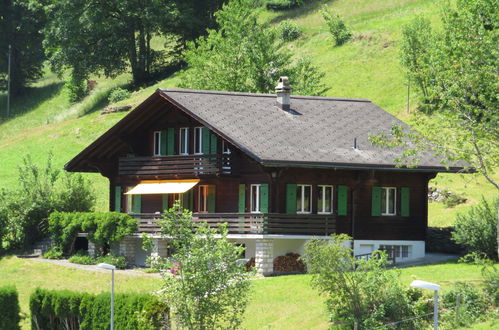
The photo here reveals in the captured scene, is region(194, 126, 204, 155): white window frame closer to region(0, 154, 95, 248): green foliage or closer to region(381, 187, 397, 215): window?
region(0, 154, 95, 248): green foliage

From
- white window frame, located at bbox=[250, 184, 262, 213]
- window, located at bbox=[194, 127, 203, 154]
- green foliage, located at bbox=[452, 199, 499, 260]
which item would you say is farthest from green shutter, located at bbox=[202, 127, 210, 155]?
green foliage, located at bbox=[452, 199, 499, 260]

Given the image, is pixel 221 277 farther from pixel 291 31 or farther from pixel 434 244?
pixel 291 31

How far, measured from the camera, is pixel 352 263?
2742 cm

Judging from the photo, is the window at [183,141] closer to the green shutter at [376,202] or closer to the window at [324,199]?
the window at [324,199]

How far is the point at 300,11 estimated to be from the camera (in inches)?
3942

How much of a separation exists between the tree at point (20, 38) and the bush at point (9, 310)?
72.8m

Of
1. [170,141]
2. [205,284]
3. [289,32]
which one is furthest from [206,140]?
[289,32]

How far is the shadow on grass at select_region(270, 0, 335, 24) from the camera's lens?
322 ft

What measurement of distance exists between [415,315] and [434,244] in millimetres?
16321

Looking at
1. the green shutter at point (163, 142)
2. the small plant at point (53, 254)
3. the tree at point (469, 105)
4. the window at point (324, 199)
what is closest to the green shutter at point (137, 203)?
the green shutter at point (163, 142)

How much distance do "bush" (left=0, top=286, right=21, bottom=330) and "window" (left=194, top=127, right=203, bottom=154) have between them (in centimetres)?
1408

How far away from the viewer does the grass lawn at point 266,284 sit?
2892cm

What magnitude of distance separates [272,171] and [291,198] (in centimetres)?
147

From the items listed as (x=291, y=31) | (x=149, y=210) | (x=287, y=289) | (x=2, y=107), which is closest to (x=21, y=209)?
(x=149, y=210)
